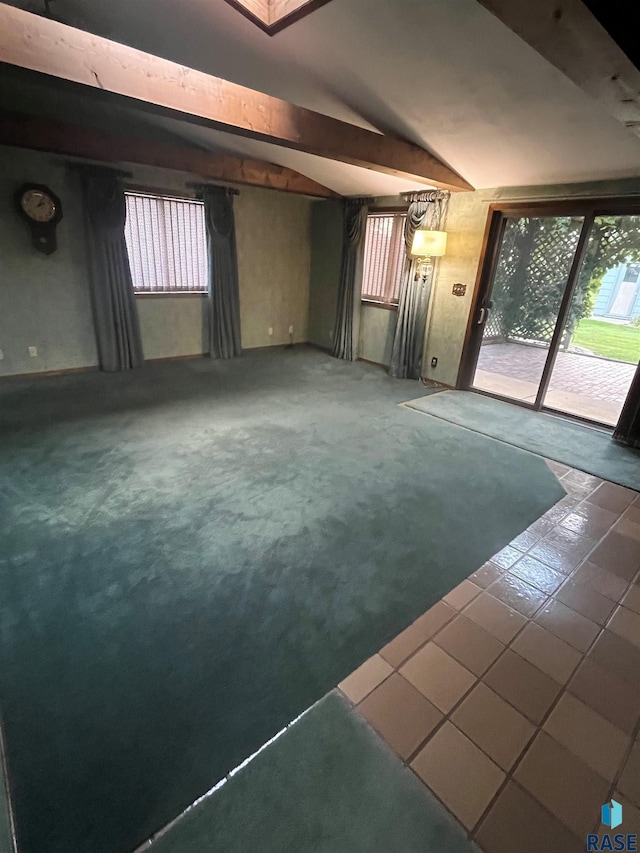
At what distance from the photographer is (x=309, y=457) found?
3148 mm

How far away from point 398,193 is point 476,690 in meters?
5.23

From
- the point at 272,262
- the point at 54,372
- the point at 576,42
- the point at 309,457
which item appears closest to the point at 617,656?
the point at 309,457

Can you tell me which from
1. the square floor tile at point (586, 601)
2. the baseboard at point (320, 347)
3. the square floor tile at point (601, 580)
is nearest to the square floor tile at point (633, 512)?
the square floor tile at point (601, 580)

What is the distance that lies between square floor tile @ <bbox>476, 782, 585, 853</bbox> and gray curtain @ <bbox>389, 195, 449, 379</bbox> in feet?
14.7

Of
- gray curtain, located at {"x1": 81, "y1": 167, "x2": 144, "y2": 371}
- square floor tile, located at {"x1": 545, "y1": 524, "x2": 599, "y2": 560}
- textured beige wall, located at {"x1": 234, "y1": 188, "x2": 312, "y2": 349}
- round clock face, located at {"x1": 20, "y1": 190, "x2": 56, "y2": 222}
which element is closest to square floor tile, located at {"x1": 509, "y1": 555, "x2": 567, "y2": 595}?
square floor tile, located at {"x1": 545, "y1": 524, "x2": 599, "y2": 560}

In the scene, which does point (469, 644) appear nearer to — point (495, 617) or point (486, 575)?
point (495, 617)

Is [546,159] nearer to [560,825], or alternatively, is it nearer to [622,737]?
[622,737]

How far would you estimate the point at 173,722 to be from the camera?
1.33 meters

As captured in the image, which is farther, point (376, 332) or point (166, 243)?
point (376, 332)

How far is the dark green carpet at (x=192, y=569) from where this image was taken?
4.06ft

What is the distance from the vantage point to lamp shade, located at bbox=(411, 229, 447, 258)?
449 centimetres

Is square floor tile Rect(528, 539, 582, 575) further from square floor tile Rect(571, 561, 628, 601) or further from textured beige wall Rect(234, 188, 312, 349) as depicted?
textured beige wall Rect(234, 188, 312, 349)

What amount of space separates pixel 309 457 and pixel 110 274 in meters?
3.29

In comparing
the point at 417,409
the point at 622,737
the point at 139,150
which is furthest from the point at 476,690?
the point at 139,150
